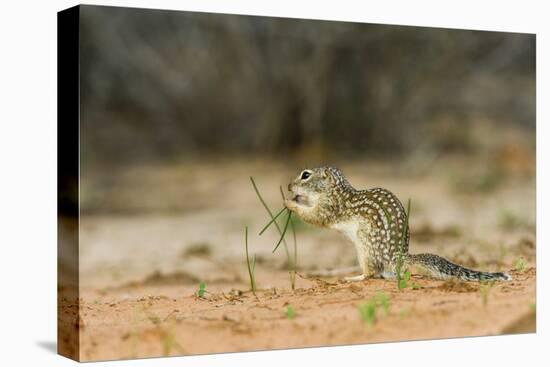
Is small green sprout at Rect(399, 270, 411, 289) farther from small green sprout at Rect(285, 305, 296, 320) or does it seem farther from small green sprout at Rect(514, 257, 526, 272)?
small green sprout at Rect(514, 257, 526, 272)

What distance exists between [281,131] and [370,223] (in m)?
3.63

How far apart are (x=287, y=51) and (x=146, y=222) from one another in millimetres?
3166

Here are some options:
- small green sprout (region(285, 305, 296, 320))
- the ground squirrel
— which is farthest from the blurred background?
small green sprout (region(285, 305, 296, 320))

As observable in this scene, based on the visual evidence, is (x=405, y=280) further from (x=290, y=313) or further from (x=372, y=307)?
(x=290, y=313)

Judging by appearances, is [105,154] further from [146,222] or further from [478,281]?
[478,281]

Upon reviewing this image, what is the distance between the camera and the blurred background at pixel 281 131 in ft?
32.0

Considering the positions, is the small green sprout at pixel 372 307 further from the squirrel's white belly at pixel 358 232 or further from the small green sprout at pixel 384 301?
the squirrel's white belly at pixel 358 232

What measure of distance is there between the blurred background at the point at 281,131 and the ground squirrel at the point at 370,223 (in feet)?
2.40

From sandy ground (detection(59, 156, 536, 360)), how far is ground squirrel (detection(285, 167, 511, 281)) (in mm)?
135

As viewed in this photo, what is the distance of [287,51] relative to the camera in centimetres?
1013

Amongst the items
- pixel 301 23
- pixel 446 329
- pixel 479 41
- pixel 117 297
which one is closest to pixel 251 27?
pixel 301 23

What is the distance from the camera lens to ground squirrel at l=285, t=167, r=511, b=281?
26.9 feet

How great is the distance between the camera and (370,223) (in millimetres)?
8250

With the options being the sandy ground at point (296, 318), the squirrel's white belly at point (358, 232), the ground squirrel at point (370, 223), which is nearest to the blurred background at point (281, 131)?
the ground squirrel at point (370, 223)
